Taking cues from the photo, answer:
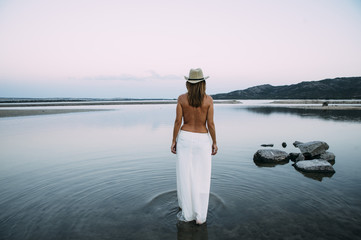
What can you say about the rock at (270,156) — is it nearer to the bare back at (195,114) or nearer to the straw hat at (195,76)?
the bare back at (195,114)

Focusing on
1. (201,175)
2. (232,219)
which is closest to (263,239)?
(232,219)

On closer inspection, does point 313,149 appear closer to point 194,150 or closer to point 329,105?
point 194,150

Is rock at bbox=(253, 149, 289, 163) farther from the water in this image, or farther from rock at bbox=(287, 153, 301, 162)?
the water

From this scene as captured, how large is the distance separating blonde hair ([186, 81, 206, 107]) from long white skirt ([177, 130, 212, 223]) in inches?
27.0

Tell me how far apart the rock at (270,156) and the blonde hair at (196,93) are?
6940 millimetres

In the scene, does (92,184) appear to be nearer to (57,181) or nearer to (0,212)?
(57,181)

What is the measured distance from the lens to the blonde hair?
15.9 feet

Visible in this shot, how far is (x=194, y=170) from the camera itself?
513 centimetres

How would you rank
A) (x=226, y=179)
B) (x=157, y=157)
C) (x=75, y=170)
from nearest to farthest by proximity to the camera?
1. (x=226, y=179)
2. (x=75, y=170)
3. (x=157, y=157)

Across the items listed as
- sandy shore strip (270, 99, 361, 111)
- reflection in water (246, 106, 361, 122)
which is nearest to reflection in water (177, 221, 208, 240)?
reflection in water (246, 106, 361, 122)

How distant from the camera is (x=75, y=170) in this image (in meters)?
9.33

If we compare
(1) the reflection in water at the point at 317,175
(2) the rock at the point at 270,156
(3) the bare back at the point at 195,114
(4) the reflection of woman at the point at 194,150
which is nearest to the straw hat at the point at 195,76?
(4) the reflection of woman at the point at 194,150

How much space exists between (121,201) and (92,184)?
181cm

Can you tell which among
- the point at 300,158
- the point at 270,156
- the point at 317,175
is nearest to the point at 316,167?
the point at 317,175
